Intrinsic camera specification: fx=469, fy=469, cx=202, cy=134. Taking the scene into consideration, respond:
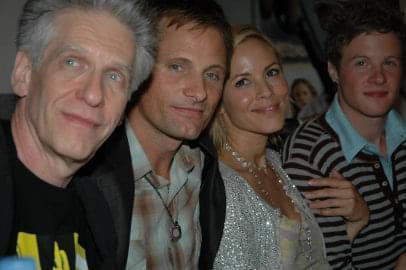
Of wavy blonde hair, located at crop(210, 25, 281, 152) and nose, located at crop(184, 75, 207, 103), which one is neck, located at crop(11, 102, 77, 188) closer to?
nose, located at crop(184, 75, 207, 103)

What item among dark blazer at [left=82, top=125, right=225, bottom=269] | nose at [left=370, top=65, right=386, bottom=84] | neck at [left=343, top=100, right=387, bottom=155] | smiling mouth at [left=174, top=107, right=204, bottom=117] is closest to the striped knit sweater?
neck at [left=343, top=100, right=387, bottom=155]

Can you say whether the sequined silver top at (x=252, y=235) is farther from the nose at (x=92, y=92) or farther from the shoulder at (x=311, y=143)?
the nose at (x=92, y=92)

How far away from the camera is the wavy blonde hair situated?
173cm

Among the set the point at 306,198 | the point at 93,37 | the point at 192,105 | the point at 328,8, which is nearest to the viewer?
the point at 93,37

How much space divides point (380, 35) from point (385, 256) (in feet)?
3.07

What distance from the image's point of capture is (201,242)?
5.19ft

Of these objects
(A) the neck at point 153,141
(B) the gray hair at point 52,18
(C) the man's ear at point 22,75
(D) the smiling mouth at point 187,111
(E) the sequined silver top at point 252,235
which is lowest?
(E) the sequined silver top at point 252,235

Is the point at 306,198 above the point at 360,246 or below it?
above

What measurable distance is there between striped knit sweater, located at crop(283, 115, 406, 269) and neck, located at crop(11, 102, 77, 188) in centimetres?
103

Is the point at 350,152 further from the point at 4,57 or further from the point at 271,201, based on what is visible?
the point at 4,57

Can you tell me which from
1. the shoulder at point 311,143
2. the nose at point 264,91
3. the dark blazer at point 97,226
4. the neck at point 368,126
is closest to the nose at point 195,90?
the nose at point 264,91

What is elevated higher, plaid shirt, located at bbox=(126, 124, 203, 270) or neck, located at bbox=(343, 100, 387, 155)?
neck, located at bbox=(343, 100, 387, 155)

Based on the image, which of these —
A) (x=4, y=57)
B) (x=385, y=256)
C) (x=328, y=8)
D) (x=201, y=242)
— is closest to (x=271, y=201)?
(x=201, y=242)

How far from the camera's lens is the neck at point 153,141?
156 centimetres
